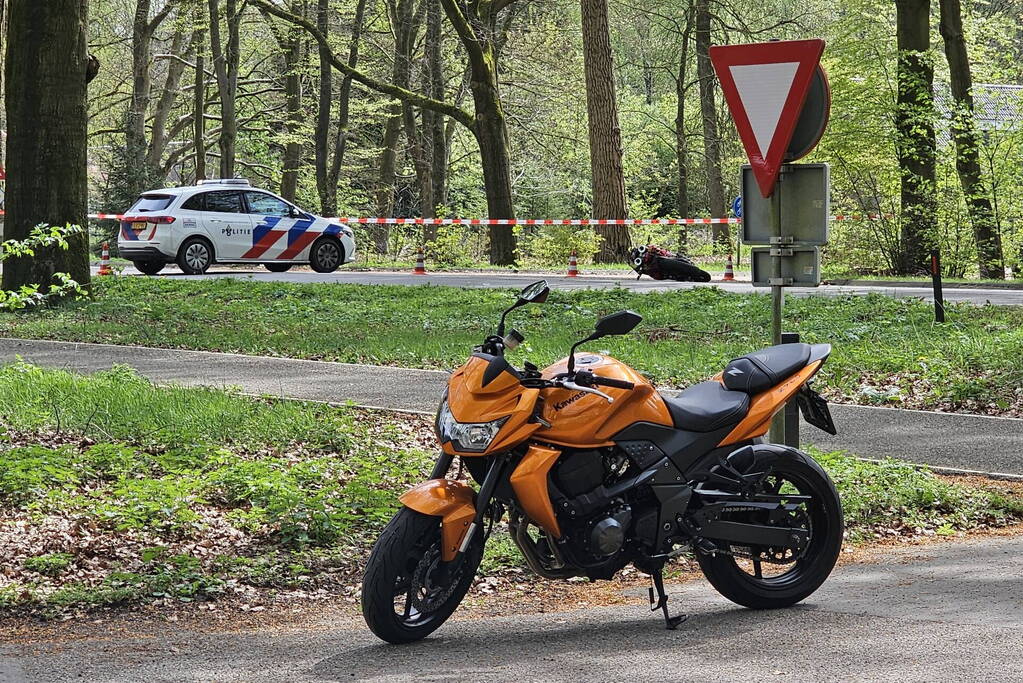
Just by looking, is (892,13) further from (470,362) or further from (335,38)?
(470,362)

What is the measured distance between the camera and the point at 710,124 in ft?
139

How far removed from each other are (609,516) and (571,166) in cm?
4721

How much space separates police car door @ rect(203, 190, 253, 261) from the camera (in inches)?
997

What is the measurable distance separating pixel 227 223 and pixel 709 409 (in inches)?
828

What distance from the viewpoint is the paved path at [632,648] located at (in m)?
4.69

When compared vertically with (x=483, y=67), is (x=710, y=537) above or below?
below

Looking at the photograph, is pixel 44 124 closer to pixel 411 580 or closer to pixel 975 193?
pixel 411 580

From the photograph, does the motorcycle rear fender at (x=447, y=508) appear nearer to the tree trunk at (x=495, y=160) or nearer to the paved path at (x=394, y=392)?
the paved path at (x=394, y=392)

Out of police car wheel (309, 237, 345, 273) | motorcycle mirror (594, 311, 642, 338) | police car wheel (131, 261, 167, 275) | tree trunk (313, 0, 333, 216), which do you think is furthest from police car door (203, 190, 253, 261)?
motorcycle mirror (594, 311, 642, 338)

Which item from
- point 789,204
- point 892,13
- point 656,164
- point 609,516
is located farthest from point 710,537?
point 656,164

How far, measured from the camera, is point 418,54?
39.2 metres

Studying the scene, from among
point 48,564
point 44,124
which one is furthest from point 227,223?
point 48,564

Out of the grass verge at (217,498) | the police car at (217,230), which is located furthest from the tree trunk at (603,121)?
the grass verge at (217,498)

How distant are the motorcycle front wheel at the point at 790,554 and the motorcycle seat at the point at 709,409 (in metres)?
0.27
